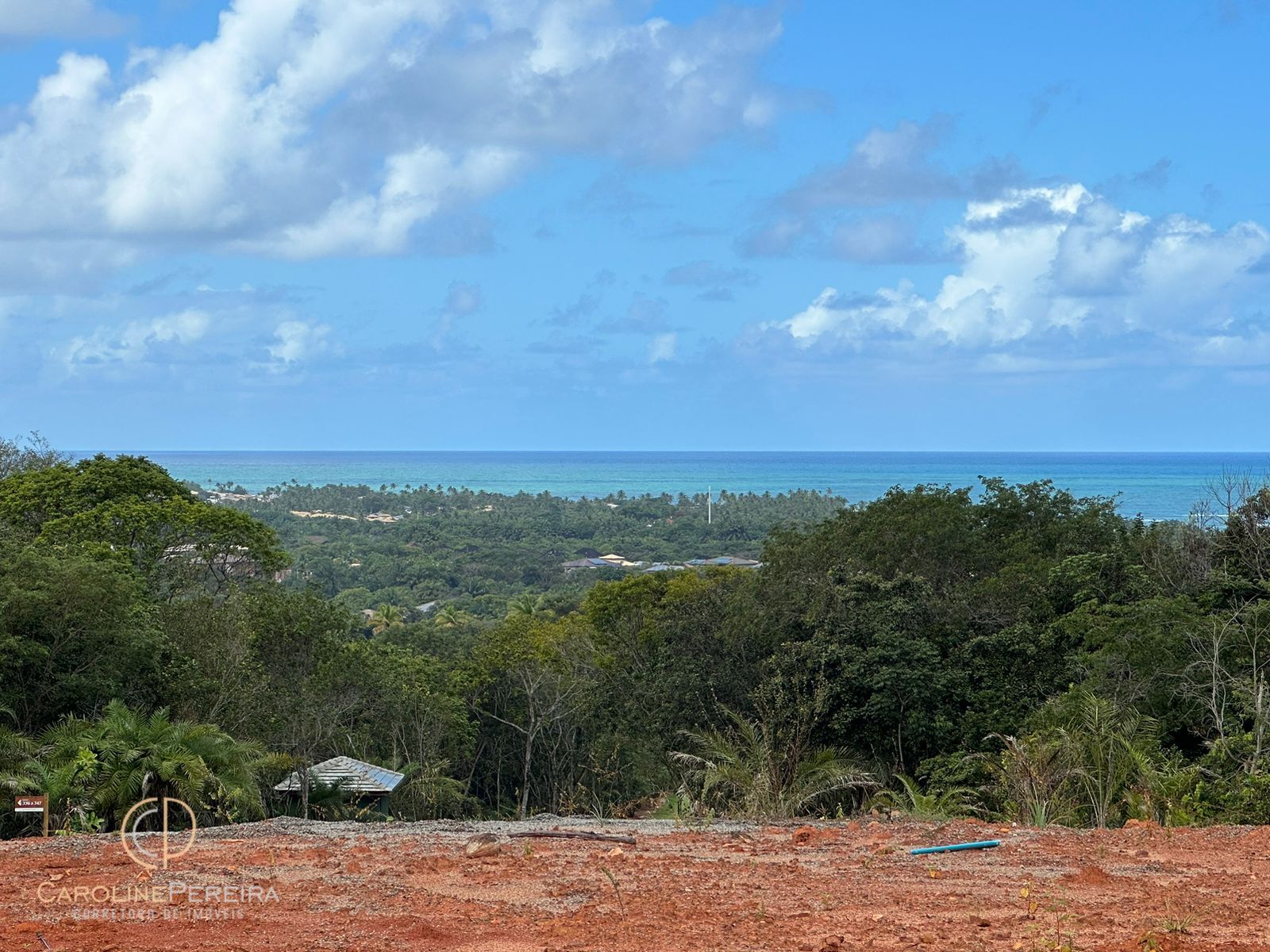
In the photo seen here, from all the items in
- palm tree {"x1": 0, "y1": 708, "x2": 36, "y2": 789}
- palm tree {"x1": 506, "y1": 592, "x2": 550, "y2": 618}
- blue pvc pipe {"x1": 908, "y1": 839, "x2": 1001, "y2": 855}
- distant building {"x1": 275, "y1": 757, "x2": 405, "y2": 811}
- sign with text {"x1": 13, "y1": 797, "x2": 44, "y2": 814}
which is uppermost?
sign with text {"x1": 13, "y1": 797, "x2": 44, "y2": 814}

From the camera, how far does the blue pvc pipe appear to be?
7.38m

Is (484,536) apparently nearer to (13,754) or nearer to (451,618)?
(451,618)

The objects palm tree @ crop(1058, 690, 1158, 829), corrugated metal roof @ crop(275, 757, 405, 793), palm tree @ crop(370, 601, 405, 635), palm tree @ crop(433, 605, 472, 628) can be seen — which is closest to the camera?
palm tree @ crop(1058, 690, 1158, 829)

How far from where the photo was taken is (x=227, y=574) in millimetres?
26266

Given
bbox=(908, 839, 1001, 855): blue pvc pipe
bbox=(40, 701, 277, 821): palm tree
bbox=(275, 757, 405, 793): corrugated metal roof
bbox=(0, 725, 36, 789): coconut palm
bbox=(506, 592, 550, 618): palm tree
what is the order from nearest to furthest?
bbox=(908, 839, 1001, 855): blue pvc pipe, bbox=(40, 701, 277, 821): palm tree, bbox=(0, 725, 36, 789): coconut palm, bbox=(275, 757, 405, 793): corrugated metal roof, bbox=(506, 592, 550, 618): palm tree

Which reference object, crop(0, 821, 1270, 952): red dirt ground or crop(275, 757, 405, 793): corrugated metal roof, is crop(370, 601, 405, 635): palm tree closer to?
crop(275, 757, 405, 793): corrugated metal roof

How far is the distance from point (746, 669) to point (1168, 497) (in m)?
120

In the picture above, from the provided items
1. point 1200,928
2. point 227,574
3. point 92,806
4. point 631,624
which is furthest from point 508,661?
point 1200,928

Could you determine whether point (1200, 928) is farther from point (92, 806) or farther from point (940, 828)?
point (92, 806)

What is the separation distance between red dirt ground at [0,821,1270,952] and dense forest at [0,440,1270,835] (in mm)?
1810

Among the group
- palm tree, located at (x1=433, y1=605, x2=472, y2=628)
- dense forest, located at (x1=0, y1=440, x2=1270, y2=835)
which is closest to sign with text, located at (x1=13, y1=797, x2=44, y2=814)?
dense forest, located at (x1=0, y1=440, x2=1270, y2=835)

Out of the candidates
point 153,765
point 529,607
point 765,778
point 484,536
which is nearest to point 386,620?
point 529,607

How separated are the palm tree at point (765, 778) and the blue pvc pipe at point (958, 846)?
9.10 feet

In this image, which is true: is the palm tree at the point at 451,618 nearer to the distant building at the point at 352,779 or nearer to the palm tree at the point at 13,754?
the distant building at the point at 352,779
